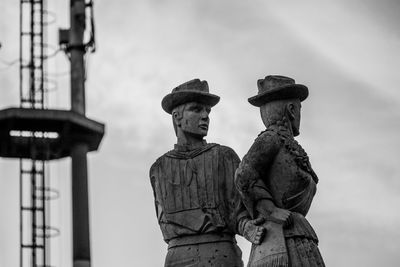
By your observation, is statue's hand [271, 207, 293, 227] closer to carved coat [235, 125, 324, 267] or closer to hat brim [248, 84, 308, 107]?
carved coat [235, 125, 324, 267]

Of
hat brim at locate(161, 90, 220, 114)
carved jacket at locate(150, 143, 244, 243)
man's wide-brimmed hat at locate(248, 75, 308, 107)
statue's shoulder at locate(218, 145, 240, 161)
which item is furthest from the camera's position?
hat brim at locate(161, 90, 220, 114)

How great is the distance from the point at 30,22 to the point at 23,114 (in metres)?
3.85

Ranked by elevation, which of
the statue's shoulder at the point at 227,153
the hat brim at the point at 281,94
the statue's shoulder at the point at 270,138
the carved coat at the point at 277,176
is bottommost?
the carved coat at the point at 277,176

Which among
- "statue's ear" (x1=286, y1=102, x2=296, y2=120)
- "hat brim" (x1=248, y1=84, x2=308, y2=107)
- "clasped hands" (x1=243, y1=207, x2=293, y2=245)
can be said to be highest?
"hat brim" (x1=248, y1=84, x2=308, y2=107)

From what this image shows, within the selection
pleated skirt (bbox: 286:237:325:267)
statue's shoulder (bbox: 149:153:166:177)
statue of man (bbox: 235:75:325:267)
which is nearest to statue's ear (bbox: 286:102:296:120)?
statue of man (bbox: 235:75:325:267)

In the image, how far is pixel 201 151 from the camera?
70.4 feet

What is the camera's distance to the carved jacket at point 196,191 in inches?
826

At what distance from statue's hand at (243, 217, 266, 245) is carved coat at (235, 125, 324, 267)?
157mm

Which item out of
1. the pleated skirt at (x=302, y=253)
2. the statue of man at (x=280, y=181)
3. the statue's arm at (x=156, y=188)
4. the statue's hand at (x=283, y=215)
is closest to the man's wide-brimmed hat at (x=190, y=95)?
the statue's arm at (x=156, y=188)

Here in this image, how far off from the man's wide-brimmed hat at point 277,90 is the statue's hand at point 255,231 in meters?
1.56

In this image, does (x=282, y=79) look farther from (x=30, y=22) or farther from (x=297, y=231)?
(x=30, y=22)

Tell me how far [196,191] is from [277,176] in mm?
1511

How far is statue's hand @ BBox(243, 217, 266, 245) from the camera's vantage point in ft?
64.7

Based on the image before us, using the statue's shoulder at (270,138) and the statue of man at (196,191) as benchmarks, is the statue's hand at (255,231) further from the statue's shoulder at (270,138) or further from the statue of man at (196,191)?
the statue's shoulder at (270,138)
